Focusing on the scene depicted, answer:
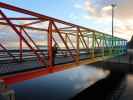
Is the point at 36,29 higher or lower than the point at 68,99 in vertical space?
higher

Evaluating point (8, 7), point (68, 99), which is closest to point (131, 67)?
point (68, 99)

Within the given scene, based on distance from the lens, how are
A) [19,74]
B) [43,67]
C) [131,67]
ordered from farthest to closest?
[131,67] → [43,67] → [19,74]

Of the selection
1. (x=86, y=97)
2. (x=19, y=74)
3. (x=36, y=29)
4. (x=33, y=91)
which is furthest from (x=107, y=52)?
(x=19, y=74)

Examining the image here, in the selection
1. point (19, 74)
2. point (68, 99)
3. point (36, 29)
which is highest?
point (36, 29)

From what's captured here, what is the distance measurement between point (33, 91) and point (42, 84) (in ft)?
10.6

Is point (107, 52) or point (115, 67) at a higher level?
point (107, 52)

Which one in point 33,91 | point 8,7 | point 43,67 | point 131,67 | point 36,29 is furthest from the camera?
point 131,67

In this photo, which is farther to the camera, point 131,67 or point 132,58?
point 132,58

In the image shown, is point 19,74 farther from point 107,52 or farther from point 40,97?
point 107,52

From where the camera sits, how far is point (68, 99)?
16.9 m

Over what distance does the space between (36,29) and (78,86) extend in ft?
34.3

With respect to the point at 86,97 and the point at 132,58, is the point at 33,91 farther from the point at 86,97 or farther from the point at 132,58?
the point at 132,58

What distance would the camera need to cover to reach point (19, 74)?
7.11m

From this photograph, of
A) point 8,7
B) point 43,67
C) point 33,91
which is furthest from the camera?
point 33,91
